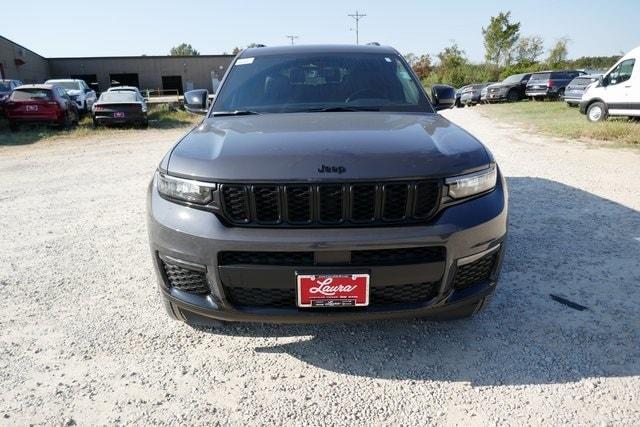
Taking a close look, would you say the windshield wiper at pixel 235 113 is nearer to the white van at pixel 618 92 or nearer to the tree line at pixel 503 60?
the white van at pixel 618 92

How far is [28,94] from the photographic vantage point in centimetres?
1357

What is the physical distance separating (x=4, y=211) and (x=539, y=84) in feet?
80.9

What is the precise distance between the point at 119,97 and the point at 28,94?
274cm

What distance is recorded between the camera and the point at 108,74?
155 ft

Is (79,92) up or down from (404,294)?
up

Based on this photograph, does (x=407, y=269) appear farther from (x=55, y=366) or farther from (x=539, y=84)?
(x=539, y=84)

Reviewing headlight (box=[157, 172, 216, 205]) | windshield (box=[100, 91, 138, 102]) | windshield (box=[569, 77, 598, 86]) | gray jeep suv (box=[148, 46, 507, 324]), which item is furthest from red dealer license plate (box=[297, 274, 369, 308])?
windshield (box=[569, 77, 598, 86])

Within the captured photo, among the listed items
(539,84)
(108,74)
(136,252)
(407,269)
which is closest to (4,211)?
(136,252)

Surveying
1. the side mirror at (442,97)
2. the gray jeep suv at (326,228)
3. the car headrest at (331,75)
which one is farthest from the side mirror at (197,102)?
the side mirror at (442,97)

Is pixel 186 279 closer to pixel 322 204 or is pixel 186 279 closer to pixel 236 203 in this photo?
pixel 236 203

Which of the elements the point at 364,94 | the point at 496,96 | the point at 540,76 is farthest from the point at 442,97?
the point at 496,96

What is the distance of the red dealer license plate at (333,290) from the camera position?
2066 mm

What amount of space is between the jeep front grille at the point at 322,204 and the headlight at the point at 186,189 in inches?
3.5

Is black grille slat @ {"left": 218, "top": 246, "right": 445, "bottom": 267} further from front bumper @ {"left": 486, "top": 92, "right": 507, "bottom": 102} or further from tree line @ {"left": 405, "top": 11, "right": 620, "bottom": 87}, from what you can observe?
tree line @ {"left": 405, "top": 11, "right": 620, "bottom": 87}
